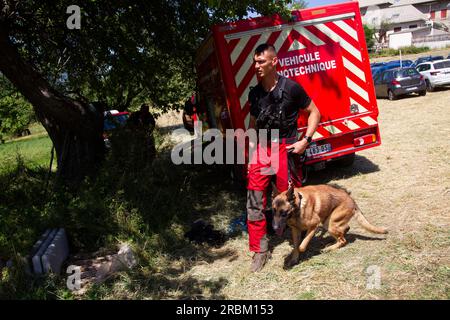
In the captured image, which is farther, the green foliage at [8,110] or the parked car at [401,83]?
the parked car at [401,83]

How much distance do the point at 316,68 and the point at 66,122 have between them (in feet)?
13.5

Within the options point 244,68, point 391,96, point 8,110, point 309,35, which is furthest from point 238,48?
point 391,96

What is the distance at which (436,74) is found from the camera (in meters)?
18.6

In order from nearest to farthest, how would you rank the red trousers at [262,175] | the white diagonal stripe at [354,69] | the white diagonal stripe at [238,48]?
the red trousers at [262,175] → the white diagonal stripe at [238,48] → the white diagonal stripe at [354,69]

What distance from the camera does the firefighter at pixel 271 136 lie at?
414 cm

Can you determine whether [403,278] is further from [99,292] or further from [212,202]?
[212,202]

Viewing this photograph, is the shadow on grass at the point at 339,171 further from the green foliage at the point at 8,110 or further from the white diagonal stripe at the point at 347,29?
the green foliage at the point at 8,110

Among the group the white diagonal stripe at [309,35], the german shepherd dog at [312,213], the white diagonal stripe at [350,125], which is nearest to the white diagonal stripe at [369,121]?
the white diagonal stripe at [350,125]

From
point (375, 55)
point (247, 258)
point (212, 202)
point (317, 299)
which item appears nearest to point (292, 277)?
point (317, 299)

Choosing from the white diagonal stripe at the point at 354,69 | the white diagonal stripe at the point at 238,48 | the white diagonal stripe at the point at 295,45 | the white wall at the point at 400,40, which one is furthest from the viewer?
the white wall at the point at 400,40

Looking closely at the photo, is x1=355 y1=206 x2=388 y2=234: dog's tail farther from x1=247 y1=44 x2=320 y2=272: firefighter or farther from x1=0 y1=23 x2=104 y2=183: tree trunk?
x1=0 y1=23 x2=104 y2=183: tree trunk

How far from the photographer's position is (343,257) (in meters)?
4.21

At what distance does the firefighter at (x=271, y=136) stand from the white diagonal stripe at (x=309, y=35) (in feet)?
7.51

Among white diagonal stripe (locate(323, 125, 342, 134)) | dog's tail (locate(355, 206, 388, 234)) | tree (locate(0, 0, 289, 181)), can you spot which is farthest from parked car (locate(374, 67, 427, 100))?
dog's tail (locate(355, 206, 388, 234))
